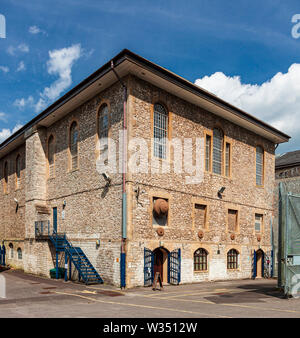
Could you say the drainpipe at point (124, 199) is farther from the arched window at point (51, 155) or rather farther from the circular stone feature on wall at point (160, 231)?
the arched window at point (51, 155)

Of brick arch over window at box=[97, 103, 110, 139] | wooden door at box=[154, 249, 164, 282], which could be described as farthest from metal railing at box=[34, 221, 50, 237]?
wooden door at box=[154, 249, 164, 282]

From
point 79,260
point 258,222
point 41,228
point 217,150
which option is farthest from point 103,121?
point 258,222

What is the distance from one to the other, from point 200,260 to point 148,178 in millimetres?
6148

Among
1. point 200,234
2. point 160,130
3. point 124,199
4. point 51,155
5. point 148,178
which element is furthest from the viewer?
point 51,155

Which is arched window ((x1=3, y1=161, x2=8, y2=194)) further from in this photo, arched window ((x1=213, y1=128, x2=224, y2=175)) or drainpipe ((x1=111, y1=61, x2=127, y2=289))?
arched window ((x1=213, y1=128, x2=224, y2=175))

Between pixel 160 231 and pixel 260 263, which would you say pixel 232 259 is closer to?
pixel 260 263

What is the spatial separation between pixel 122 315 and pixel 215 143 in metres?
14.8

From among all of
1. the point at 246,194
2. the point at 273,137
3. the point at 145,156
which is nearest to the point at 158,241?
the point at 145,156

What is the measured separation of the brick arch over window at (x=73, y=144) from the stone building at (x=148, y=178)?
0.06 metres

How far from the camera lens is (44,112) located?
2302cm

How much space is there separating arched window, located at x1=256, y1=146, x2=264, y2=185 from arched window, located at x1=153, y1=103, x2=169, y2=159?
10.2 meters

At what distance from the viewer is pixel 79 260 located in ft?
60.6
